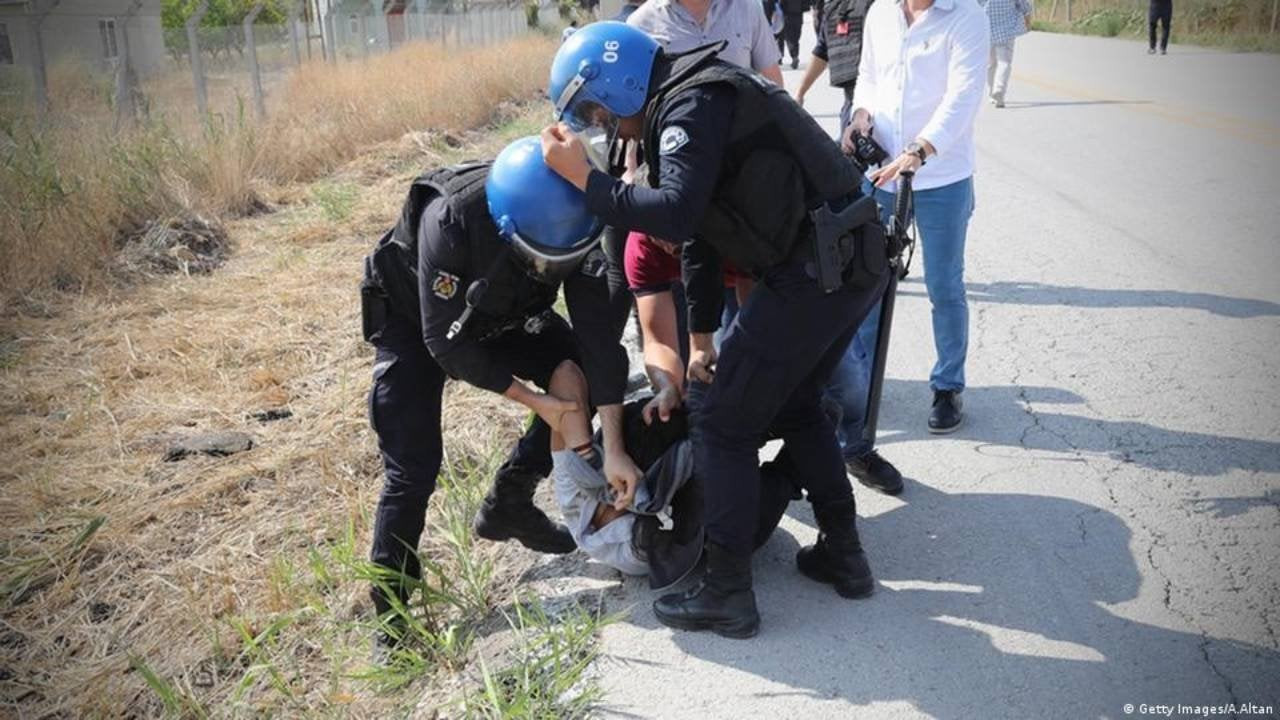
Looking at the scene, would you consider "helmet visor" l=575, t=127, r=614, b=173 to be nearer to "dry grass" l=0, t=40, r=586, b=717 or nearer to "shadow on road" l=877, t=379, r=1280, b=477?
"dry grass" l=0, t=40, r=586, b=717

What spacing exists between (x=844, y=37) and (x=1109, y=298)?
2.22 metres

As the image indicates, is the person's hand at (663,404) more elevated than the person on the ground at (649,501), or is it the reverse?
the person's hand at (663,404)

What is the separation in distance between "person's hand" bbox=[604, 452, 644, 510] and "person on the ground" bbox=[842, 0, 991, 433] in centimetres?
156

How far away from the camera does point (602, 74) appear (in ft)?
9.09

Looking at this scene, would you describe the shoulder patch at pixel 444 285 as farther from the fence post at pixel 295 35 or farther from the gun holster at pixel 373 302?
the fence post at pixel 295 35

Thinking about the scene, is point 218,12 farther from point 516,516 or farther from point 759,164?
point 759,164

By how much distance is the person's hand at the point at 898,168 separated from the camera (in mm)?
3967

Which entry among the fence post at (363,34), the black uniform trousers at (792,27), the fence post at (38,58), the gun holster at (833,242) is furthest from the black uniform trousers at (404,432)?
the fence post at (363,34)

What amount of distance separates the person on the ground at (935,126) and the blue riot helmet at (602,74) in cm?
158

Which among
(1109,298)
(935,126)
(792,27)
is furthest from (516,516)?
(792,27)

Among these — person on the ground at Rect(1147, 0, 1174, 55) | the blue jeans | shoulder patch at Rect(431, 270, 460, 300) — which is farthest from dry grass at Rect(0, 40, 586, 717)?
person on the ground at Rect(1147, 0, 1174, 55)

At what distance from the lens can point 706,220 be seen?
9.39 ft

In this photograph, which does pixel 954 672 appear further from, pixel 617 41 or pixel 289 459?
pixel 289 459

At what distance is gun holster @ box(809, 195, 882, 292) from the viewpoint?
2844mm
